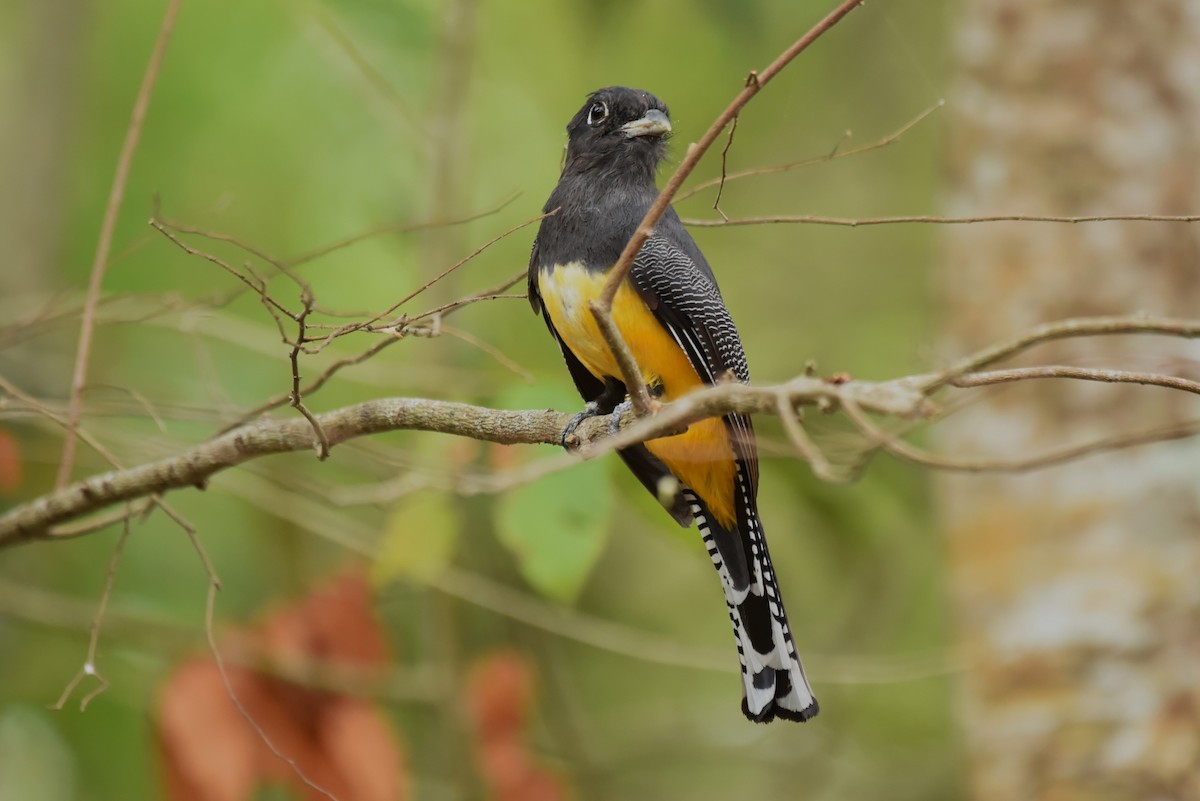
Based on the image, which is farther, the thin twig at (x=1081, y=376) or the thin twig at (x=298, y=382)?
the thin twig at (x=298, y=382)

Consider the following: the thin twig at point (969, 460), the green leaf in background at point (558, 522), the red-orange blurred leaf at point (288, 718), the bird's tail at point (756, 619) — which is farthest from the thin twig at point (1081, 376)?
the red-orange blurred leaf at point (288, 718)

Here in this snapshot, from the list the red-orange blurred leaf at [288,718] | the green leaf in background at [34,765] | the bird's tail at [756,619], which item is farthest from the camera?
the green leaf in background at [34,765]

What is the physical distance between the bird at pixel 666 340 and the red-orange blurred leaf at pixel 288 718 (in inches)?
57.6

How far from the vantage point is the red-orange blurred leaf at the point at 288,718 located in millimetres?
3709

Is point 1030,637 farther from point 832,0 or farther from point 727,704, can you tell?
point 832,0

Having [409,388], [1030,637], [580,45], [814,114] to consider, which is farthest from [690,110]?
[1030,637]

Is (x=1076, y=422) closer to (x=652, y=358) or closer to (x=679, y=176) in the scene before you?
(x=652, y=358)

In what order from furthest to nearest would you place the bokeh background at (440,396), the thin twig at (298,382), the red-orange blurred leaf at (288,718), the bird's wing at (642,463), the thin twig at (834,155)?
the bokeh background at (440,396) < the red-orange blurred leaf at (288,718) < the bird's wing at (642,463) < the thin twig at (834,155) < the thin twig at (298,382)

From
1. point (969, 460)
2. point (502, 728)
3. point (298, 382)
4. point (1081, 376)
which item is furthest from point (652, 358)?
point (502, 728)

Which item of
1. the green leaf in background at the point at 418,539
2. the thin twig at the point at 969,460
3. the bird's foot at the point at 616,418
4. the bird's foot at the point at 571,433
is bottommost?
the thin twig at the point at 969,460

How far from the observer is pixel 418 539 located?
147 inches

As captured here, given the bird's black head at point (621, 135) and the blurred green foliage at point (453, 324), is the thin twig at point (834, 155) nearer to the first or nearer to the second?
the bird's black head at point (621, 135)

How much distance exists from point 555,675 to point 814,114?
357 cm

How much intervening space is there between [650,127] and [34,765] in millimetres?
4533
